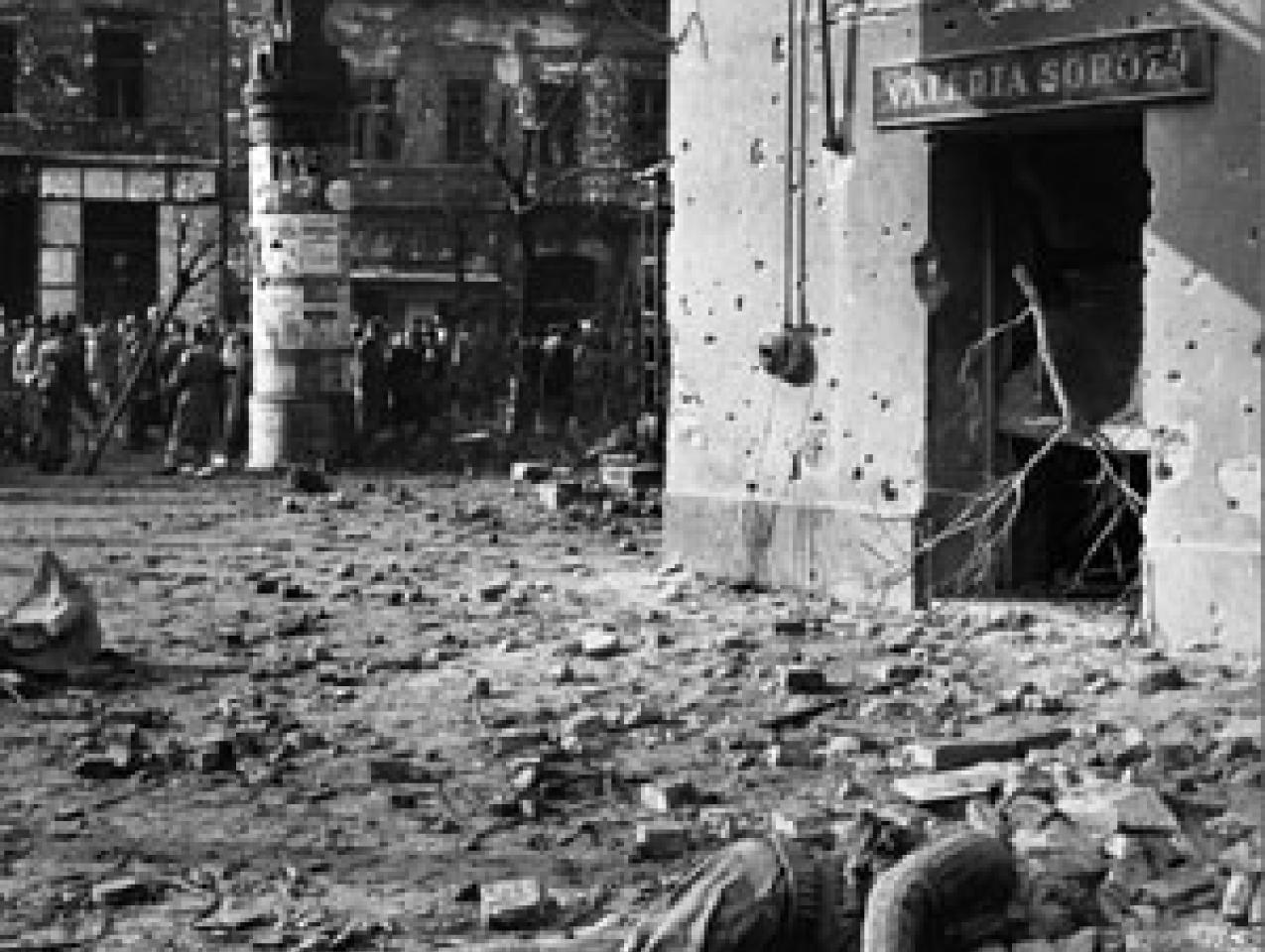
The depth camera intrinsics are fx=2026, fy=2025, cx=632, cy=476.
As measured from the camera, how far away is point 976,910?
5.41 meters

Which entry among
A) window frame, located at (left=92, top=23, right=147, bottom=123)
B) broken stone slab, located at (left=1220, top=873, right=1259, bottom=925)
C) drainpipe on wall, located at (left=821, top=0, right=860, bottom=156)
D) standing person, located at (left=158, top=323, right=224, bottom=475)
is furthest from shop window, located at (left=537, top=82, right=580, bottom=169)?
broken stone slab, located at (left=1220, top=873, right=1259, bottom=925)

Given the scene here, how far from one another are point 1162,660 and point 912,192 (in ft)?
9.42

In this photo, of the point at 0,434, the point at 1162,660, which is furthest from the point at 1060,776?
the point at 0,434

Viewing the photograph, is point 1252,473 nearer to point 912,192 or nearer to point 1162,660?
point 1162,660

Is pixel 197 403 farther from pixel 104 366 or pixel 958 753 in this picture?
pixel 958 753

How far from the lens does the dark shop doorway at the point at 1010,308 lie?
399 inches

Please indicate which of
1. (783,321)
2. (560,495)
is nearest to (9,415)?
(560,495)

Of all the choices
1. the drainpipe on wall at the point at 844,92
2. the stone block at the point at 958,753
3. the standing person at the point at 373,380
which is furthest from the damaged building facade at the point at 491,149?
the stone block at the point at 958,753

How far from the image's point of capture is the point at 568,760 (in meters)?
7.52

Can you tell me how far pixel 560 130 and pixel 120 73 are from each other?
861 centimetres

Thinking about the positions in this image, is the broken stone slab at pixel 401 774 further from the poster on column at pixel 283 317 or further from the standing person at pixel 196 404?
the standing person at pixel 196 404

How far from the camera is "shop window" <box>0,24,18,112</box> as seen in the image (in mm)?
37562

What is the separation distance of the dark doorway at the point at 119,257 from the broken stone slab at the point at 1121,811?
33.4 m

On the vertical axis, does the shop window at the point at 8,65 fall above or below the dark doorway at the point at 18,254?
above
